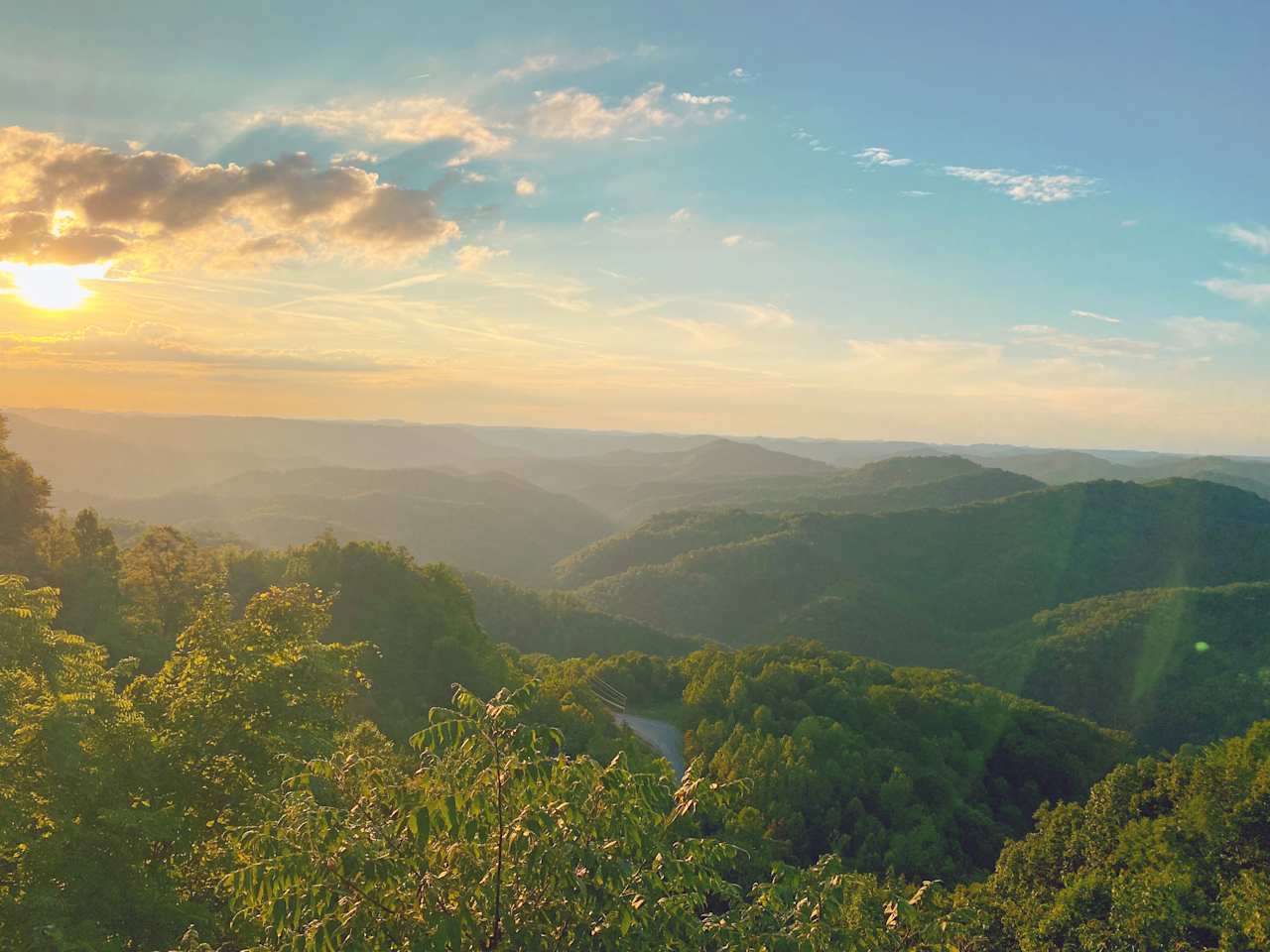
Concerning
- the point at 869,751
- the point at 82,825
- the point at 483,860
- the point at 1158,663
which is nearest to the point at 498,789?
the point at 483,860

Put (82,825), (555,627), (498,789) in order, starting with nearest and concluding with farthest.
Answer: (498,789)
(82,825)
(555,627)

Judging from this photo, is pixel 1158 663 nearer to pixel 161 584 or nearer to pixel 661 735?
pixel 661 735

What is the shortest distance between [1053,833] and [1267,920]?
14709 mm

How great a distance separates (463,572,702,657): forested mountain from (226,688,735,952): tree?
361ft

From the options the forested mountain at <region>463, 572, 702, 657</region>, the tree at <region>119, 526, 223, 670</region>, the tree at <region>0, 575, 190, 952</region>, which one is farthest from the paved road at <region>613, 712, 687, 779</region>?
the forested mountain at <region>463, 572, 702, 657</region>

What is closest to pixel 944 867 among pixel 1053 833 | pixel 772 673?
pixel 1053 833

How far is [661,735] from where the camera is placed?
6019 cm

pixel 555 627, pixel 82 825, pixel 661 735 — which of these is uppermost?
pixel 82 825

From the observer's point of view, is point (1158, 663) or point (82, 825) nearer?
point (82, 825)

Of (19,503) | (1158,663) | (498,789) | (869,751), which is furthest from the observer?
(1158,663)

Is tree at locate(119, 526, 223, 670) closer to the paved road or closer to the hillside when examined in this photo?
the paved road

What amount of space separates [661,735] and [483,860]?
55048 mm

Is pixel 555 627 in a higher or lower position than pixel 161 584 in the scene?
lower

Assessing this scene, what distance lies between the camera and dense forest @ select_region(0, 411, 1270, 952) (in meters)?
7.87
